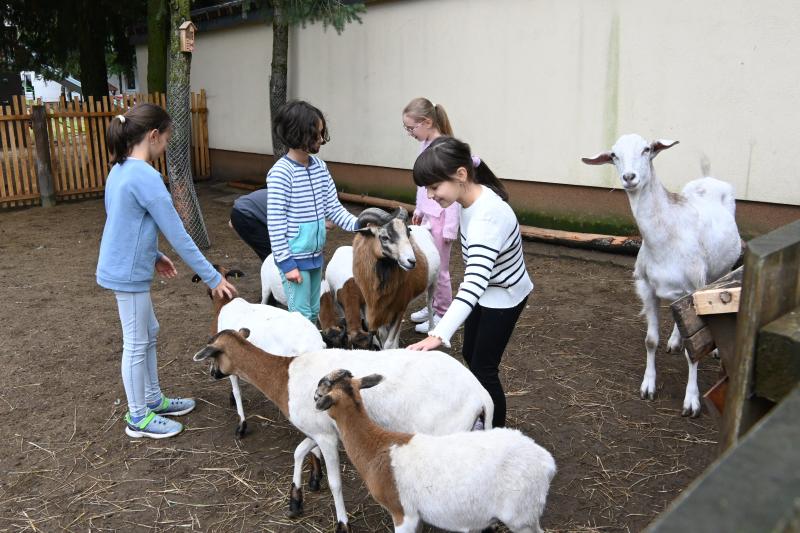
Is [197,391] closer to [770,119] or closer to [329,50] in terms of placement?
[770,119]

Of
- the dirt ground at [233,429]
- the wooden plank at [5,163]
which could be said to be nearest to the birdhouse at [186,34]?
the dirt ground at [233,429]

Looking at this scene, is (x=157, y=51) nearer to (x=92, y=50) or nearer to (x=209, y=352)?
(x=92, y=50)

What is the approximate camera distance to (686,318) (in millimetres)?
2348

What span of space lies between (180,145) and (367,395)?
22.7 feet

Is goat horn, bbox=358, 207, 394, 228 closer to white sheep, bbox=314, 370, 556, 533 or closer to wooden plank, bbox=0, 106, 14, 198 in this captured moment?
white sheep, bbox=314, 370, 556, 533

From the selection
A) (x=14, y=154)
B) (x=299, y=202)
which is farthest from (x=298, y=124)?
(x=14, y=154)

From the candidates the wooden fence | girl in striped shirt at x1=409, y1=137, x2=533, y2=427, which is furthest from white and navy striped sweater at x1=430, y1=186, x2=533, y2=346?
the wooden fence

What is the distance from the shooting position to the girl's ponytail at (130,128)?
3596mm

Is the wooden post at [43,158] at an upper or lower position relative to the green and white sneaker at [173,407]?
upper

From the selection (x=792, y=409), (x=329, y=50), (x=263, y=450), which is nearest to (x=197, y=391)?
(x=263, y=450)

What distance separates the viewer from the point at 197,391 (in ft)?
15.5

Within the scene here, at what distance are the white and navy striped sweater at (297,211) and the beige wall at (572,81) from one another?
4.70 meters

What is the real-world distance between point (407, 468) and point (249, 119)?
38.7 feet

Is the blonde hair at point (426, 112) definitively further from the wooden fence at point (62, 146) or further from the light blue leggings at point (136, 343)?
the wooden fence at point (62, 146)
